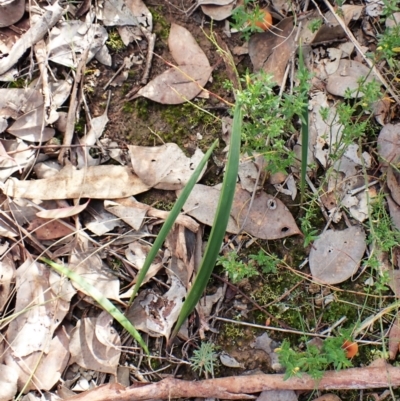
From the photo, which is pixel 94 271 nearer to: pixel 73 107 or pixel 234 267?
pixel 234 267

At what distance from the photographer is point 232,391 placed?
2.07m

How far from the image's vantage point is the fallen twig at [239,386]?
6.75 ft

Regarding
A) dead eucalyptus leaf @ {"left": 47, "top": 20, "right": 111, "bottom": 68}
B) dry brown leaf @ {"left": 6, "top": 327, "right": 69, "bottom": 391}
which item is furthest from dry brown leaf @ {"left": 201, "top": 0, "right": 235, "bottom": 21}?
dry brown leaf @ {"left": 6, "top": 327, "right": 69, "bottom": 391}

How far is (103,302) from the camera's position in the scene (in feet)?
6.89

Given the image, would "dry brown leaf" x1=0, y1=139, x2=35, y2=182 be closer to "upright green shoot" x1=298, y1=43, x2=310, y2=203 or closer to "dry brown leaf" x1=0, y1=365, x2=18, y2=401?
"dry brown leaf" x1=0, y1=365, x2=18, y2=401

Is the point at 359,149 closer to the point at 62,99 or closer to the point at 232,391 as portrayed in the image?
the point at 232,391

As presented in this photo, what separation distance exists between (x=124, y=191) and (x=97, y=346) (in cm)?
62

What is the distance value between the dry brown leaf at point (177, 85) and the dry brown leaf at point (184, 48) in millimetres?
24

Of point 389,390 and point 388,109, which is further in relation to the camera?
point 388,109

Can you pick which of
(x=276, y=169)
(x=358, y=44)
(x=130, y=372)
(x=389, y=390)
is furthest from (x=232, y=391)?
(x=358, y=44)

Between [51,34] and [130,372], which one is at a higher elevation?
[51,34]

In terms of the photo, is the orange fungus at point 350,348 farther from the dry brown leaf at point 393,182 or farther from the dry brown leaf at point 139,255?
the dry brown leaf at point 139,255

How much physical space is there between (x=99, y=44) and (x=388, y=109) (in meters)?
1.25

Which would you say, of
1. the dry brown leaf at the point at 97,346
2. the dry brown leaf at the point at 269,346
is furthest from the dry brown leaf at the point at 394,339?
the dry brown leaf at the point at 97,346
